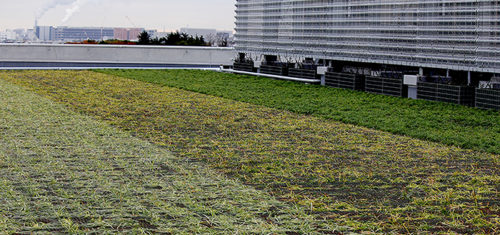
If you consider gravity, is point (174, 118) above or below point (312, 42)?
below

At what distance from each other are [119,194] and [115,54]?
18999 millimetres

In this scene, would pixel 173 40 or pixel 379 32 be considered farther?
pixel 173 40

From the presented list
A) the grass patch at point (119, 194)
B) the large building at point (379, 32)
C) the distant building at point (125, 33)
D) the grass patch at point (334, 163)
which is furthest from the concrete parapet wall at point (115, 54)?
the distant building at point (125, 33)

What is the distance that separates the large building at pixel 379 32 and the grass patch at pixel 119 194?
20.8ft

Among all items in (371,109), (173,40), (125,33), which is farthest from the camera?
(125,33)

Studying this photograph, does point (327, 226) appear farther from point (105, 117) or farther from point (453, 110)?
point (453, 110)

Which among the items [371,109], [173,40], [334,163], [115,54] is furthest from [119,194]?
[173,40]

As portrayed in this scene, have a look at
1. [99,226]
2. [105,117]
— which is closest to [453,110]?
[105,117]

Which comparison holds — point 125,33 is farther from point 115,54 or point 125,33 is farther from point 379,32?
point 379,32

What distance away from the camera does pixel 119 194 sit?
4.49 meters

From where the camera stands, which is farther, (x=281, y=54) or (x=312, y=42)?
(x=281, y=54)

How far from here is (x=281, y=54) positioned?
17141mm

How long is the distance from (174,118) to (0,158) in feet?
10.7

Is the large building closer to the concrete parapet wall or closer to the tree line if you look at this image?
the concrete parapet wall
